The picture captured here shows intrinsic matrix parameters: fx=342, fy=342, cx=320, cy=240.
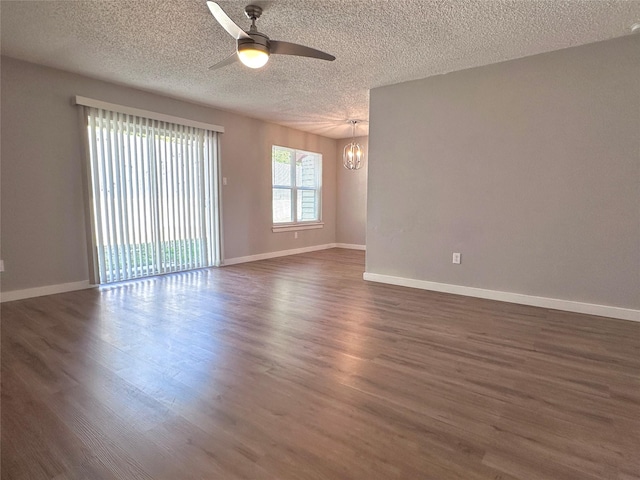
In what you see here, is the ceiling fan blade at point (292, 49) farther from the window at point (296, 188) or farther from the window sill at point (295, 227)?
the window sill at point (295, 227)

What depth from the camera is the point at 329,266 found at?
215 inches

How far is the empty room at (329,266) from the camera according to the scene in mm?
1468

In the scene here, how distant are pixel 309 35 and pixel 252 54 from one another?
0.75m

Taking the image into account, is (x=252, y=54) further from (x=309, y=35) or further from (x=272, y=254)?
(x=272, y=254)

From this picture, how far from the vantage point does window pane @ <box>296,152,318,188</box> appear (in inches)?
272

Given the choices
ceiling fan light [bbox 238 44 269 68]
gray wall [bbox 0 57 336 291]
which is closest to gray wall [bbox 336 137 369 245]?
gray wall [bbox 0 57 336 291]

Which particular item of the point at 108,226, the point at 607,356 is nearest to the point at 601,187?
the point at 607,356

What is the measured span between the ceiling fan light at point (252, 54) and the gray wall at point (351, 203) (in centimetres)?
503

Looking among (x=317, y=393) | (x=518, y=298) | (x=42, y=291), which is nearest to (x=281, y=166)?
(x=42, y=291)

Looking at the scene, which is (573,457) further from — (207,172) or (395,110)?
(207,172)

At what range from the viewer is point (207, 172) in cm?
517

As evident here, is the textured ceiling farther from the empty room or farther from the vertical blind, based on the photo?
the vertical blind

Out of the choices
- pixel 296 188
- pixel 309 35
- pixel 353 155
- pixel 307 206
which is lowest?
pixel 307 206

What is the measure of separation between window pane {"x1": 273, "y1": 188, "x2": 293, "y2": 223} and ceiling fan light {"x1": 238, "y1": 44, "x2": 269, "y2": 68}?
13.2ft
